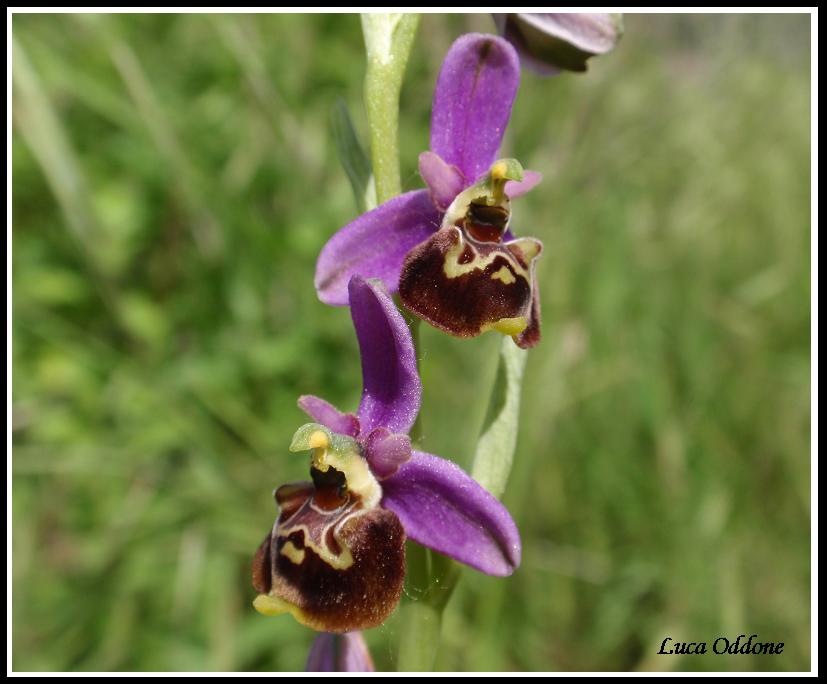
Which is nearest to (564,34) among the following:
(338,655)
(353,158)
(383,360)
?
(353,158)

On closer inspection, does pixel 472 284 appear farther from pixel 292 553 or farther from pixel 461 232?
pixel 292 553

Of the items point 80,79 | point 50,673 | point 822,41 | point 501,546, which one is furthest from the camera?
point 80,79

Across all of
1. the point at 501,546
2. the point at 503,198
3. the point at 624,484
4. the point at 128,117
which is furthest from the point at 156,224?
the point at 501,546

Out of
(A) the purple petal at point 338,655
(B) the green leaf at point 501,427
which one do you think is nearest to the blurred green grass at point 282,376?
(A) the purple petal at point 338,655

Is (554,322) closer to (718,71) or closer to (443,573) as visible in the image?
(443,573)

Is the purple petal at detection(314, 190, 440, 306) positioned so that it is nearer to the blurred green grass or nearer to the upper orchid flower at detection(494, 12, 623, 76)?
the upper orchid flower at detection(494, 12, 623, 76)

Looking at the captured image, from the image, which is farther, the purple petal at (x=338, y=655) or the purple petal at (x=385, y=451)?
the purple petal at (x=338, y=655)

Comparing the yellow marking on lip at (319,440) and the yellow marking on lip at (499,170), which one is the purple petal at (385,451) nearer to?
the yellow marking on lip at (319,440)
